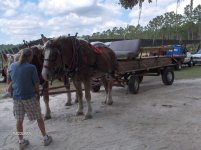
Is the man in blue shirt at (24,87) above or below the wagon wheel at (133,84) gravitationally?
above

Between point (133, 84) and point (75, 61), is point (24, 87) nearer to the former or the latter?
point (75, 61)

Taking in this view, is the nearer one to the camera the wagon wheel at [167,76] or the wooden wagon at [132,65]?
the wooden wagon at [132,65]

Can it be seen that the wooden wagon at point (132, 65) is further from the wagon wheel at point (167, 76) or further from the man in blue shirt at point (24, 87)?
the man in blue shirt at point (24, 87)

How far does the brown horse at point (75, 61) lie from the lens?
693 cm

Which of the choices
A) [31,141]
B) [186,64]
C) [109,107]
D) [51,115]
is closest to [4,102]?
[51,115]

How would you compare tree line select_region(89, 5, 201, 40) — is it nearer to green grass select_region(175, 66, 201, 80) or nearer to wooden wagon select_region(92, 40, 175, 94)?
green grass select_region(175, 66, 201, 80)

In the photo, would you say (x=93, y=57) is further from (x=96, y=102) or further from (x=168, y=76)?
(x=168, y=76)

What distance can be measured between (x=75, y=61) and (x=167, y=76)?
632cm

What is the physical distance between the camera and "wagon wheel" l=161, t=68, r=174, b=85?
12967 mm

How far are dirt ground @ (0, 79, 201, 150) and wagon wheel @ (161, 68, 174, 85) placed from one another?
285cm

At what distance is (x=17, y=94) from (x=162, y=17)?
7608 centimetres

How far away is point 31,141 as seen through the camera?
613 cm

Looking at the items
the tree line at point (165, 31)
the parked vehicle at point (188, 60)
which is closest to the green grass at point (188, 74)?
the parked vehicle at point (188, 60)

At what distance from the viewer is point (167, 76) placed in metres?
13.0
